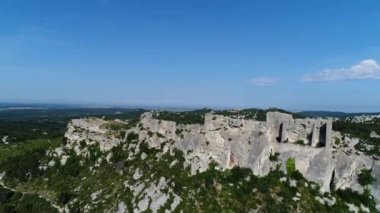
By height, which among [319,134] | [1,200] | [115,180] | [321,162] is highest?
[319,134]

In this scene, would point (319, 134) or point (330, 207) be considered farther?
point (319, 134)

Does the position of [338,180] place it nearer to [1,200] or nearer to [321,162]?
[321,162]

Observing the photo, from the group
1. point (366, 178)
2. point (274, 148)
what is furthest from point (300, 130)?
point (366, 178)

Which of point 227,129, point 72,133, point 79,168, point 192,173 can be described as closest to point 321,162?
point 227,129

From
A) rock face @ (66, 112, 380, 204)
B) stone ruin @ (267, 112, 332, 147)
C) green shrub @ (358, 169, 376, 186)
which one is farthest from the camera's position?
Result: stone ruin @ (267, 112, 332, 147)

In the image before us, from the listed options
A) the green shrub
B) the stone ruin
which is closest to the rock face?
the stone ruin

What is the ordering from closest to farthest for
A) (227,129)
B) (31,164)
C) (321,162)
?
(321,162) → (227,129) → (31,164)

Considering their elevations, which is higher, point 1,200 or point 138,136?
point 138,136

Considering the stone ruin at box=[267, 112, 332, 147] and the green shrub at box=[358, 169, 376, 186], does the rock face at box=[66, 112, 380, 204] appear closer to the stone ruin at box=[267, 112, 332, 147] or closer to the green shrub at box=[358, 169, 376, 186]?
the stone ruin at box=[267, 112, 332, 147]
